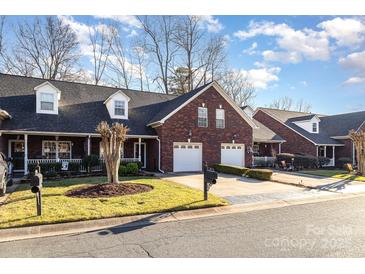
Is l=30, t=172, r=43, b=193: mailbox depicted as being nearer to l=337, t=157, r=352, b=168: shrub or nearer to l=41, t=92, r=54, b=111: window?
l=41, t=92, r=54, b=111: window

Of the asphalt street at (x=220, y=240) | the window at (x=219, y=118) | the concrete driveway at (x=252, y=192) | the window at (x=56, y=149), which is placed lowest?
the concrete driveway at (x=252, y=192)

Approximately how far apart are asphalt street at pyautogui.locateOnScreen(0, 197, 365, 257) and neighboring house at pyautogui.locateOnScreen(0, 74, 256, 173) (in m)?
11.5

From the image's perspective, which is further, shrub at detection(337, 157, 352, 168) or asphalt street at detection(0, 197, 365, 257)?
shrub at detection(337, 157, 352, 168)

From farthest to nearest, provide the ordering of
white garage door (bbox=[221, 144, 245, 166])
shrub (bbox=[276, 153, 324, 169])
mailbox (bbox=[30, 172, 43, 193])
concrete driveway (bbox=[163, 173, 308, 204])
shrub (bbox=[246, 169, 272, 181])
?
shrub (bbox=[276, 153, 324, 169]) < white garage door (bbox=[221, 144, 245, 166]) < shrub (bbox=[246, 169, 272, 181]) < concrete driveway (bbox=[163, 173, 308, 204]) < mailbox (bbox=[30, 172, 43, 193])

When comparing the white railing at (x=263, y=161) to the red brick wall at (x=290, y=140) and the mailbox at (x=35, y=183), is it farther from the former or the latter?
the mailbox at (x=35, y=183)

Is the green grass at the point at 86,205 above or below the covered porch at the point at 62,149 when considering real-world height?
below

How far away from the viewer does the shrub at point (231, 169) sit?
671 inches

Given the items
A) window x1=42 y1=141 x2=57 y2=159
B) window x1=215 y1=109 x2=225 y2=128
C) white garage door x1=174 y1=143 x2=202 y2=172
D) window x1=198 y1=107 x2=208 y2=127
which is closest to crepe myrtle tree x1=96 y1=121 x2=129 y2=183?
white garage door x1=174 y1=143 x2=202 y2=172

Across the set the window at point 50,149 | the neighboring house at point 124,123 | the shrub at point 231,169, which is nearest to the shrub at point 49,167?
the neighboring house at point 124,123

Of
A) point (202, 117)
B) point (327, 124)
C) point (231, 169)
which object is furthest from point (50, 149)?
point (327, 124)

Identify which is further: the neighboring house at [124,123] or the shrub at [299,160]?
the shrub at [299,160]

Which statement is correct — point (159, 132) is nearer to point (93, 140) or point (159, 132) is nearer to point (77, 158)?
point (93, 140)

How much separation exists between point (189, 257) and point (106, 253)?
159 centimetres

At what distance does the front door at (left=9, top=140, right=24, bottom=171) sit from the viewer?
16.7 m
